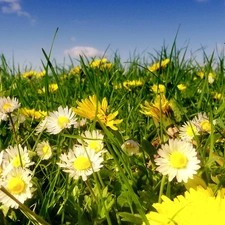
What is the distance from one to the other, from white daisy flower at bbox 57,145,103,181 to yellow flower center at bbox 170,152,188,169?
0.13m

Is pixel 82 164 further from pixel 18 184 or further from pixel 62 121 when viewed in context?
pixel 62 121

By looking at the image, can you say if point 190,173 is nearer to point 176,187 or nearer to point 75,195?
point 176,187

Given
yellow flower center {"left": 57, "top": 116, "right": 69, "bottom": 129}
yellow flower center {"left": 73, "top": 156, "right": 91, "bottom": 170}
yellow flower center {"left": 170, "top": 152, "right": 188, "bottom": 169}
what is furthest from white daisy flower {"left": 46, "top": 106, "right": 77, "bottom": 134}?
yellow flower center {"left": 170, "top": 152, "right": 188, "bottom": 169}

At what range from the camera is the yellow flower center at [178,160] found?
0.81m

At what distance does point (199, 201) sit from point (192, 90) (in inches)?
60.4

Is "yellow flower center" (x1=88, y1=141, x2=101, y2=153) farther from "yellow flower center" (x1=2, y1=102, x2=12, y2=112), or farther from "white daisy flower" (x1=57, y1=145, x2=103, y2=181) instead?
"yellow flower center" (x1=2, y1=102, x2=12, y2=112)

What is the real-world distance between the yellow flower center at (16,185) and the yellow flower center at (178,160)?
0.27 metres

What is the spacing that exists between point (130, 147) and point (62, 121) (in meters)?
0.17

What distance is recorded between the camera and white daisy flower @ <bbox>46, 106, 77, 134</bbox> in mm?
1079

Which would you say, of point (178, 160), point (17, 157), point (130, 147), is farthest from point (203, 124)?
point (17, 157)

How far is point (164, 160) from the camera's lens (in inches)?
32.4

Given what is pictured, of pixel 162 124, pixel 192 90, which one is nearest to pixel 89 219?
pixel 162 124

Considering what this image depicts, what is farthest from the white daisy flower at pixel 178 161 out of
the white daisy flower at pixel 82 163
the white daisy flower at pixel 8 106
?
the white daisy flower at pixel 8 106

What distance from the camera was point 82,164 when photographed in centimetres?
85
